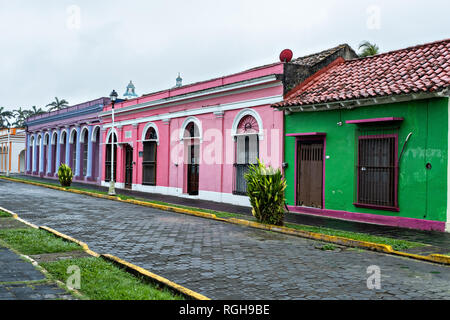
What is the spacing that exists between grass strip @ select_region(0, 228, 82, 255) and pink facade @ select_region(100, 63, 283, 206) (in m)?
8.45

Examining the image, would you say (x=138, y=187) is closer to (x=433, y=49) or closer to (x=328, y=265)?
(x=433, y=49)

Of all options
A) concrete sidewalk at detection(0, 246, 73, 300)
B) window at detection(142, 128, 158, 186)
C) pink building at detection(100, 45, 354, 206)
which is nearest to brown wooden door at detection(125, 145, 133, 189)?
pink building at detection(100, 45, 354, 206)

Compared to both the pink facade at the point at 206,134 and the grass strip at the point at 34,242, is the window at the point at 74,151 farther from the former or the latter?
the grass strip at the point at 34,242

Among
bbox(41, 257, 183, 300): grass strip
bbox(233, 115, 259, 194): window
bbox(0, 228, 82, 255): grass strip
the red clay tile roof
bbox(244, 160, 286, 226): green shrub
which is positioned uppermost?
the red clay tile roof

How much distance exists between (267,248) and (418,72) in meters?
6.95

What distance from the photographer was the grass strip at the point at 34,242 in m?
7.00

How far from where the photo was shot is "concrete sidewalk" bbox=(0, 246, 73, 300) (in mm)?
4469

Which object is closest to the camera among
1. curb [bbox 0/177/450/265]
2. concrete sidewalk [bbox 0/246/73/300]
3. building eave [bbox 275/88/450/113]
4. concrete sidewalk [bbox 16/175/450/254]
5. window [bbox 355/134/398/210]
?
concrete sidewalk [bbox 0/246/73/300]

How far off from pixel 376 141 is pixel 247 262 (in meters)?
6.62

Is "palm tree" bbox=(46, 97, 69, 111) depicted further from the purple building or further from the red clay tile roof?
the red clay tile roof

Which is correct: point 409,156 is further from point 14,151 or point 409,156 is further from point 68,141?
point 14,151

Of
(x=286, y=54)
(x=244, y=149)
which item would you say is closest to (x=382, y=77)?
(x=286, y=54)

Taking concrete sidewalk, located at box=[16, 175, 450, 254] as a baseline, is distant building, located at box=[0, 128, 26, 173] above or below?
above
